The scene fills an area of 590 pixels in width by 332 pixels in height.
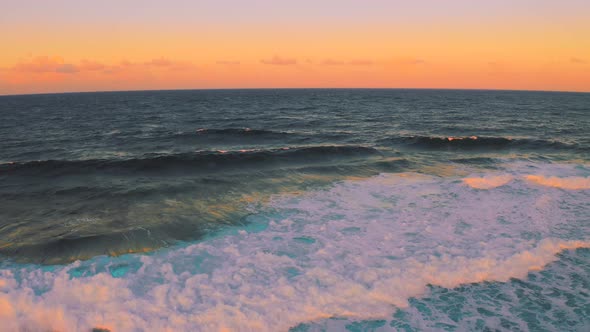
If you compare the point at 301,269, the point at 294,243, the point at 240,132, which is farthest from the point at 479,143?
the point at 301,269

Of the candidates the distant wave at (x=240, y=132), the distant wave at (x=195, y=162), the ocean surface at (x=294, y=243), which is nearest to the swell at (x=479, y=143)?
the ocean surface at (x=294, y=243)

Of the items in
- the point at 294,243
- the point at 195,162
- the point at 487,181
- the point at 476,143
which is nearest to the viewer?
the point at 294,243

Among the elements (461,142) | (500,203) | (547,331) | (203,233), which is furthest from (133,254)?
(461,142)

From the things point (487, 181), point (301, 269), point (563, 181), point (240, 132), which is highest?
point (240, 132)

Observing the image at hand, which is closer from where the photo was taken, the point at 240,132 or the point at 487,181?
the point at 487,181

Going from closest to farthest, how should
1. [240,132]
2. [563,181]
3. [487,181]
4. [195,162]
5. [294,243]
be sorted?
[294,243], [563,181], [487,181], [195,162], [240,132]

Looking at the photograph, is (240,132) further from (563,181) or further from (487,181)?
(563,181)

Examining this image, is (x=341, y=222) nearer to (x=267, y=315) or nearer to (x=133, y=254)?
(x=267, y=315)
